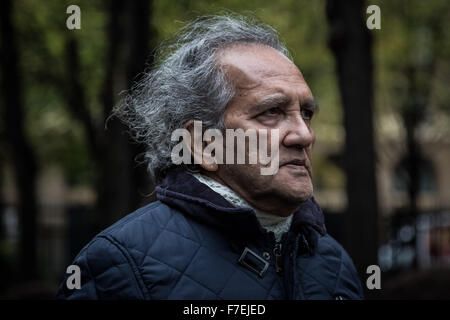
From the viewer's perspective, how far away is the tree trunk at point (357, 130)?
6.43 meters

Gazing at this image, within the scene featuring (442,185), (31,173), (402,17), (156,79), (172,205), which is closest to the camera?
(172,205)

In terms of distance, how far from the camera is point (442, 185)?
31391mm

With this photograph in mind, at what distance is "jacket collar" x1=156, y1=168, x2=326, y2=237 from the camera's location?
2297mm

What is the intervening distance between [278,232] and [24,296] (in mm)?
7552

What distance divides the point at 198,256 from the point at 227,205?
0.68 ft

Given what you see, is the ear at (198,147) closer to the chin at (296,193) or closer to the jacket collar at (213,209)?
the jacket collar at (213,209)

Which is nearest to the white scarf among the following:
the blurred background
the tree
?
the blurred background

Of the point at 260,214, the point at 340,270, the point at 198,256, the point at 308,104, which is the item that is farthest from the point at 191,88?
the point at 340,270

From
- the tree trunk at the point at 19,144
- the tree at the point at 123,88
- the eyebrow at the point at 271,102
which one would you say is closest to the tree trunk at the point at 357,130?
the tree at the point at 123,88

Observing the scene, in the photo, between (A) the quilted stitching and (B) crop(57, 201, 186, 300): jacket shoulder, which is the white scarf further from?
(B) crop(57, 201, 186, 300): jacket shoulder

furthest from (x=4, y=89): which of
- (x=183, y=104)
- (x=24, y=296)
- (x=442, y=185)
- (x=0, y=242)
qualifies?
(x=442, y=185)

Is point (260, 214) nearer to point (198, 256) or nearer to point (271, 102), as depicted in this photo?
point (198, 256)

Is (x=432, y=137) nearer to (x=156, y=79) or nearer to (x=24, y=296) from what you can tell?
(x=24, y=296)

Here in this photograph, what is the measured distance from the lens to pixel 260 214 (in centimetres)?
244
